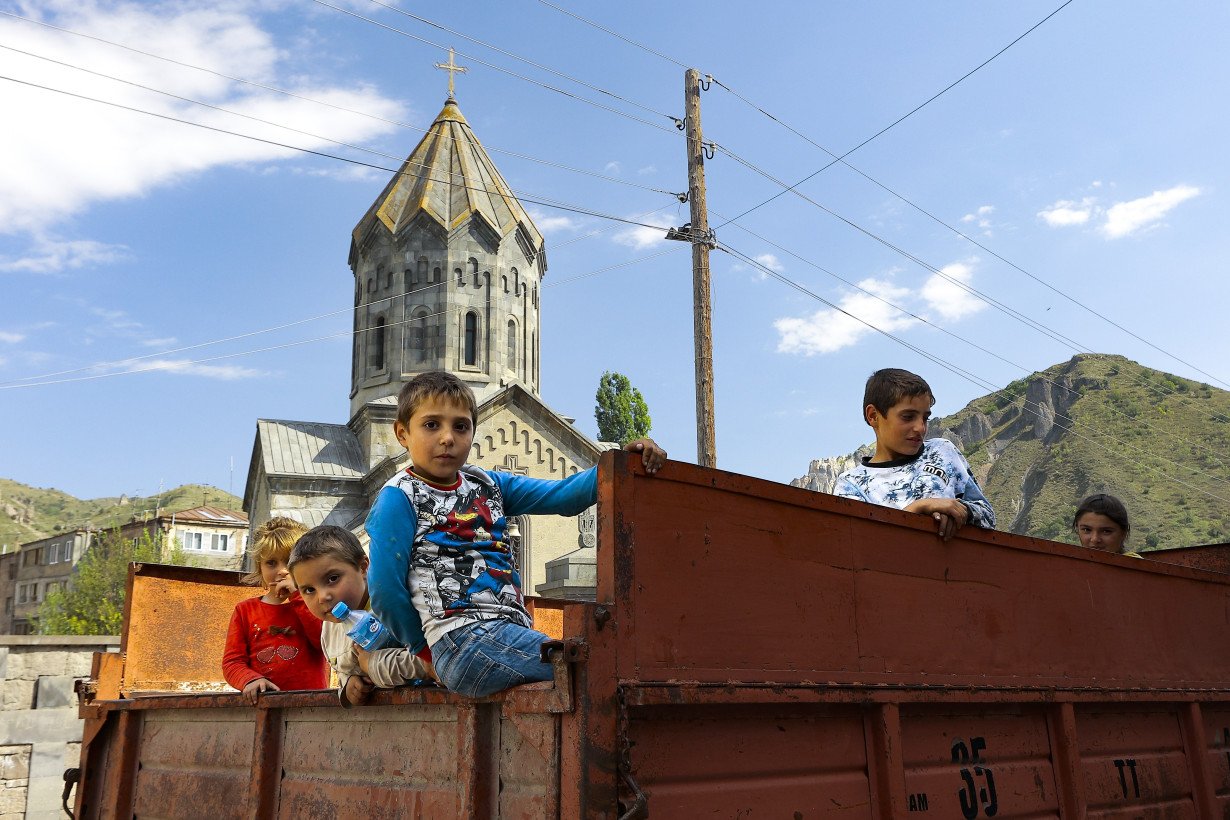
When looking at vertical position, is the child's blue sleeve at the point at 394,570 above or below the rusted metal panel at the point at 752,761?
above

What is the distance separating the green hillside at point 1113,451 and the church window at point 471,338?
39.1 m

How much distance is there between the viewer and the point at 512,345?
32438 millimetres

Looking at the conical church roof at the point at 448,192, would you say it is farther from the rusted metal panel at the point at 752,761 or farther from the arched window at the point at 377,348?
the rusted metal panel at the point at 752,761

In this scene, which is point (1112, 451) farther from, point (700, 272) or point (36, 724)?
point (36, 724)

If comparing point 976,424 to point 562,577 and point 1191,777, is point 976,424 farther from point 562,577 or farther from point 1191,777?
point 1191,777

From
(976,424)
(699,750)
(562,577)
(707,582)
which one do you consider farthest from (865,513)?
(976,424)

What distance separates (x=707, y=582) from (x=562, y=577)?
18.4m

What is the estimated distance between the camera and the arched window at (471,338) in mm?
31659

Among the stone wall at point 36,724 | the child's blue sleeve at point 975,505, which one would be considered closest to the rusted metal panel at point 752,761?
the child's blue sleeve at point 975,505

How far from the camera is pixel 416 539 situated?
2.98 m

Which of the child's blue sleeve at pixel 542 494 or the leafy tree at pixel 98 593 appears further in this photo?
the leafy tree at pixel 98 593

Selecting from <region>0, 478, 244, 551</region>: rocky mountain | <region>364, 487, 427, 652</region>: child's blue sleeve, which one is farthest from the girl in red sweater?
<region>0, 478, 244, 551</region>: rocky mountain

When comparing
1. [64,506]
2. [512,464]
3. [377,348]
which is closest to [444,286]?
[377,348]

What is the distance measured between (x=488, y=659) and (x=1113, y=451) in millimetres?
76953
